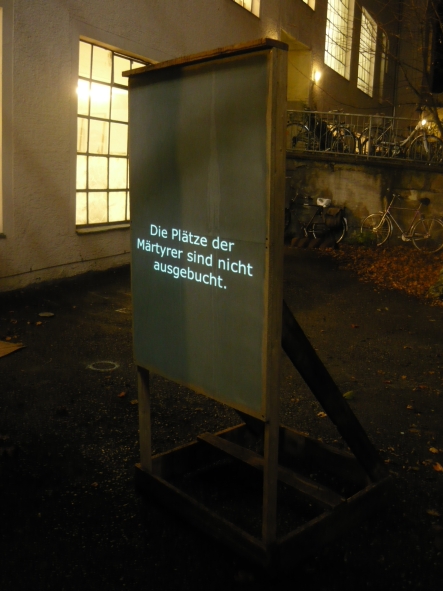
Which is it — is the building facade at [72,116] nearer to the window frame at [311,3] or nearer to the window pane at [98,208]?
the window pane at [98,208]

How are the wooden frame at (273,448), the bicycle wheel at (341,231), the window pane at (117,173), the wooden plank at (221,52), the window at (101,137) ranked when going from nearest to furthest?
the wooden plank at (221,52) < the wooden frame at (273,448) < the window at (101,137) < the window pane at (117,173) < the bicycle wheel at (341,231)

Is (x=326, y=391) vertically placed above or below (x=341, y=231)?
below

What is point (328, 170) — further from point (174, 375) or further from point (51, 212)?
point (174, 375)

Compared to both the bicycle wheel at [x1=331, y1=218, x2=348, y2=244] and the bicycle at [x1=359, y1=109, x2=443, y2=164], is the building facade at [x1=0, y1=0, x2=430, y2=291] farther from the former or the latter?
the bicycle wheel at [x1=331, y1=218, x2=348, y2=244]

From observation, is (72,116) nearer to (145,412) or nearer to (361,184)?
(145,412)

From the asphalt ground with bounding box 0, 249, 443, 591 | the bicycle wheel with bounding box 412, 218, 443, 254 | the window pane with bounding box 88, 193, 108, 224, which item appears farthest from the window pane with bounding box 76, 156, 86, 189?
the bicycle wheel with bounding box 412, 218, 443, 254

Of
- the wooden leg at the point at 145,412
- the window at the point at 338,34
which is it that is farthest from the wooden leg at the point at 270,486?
the window at the point at 338,34

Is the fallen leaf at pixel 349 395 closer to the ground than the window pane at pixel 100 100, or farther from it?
closer to the ground

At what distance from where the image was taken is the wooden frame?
274cm

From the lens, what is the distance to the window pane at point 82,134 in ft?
31.3

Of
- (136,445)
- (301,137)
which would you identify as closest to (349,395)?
(136,445)

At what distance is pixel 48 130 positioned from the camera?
8633 mm

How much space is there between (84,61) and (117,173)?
70.6 inches

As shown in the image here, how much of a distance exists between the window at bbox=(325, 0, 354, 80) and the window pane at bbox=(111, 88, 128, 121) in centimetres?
1103
